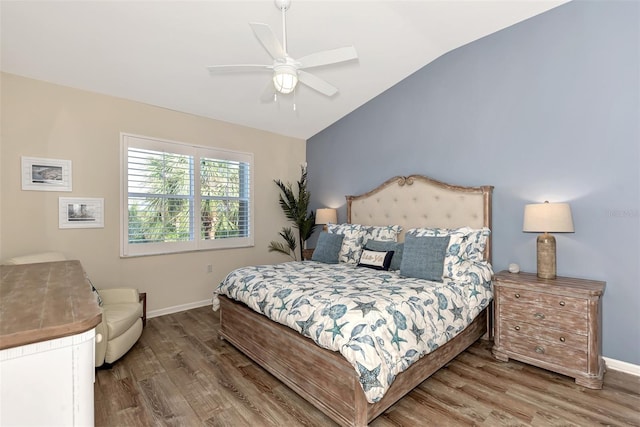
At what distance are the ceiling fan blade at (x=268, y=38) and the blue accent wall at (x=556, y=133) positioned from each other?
7.76 feet

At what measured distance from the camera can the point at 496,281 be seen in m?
2.76

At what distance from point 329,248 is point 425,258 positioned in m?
1.26

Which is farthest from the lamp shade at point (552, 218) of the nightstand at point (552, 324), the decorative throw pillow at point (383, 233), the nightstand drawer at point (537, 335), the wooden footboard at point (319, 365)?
the decorative throw pillow at point (383, 233)

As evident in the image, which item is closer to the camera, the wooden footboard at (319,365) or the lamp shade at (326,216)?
the wooden footboard at (319,365)

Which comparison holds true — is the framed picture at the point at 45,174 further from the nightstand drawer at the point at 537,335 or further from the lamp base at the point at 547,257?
the lamp base at the point at 547,257

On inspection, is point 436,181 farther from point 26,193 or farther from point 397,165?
point 26,193

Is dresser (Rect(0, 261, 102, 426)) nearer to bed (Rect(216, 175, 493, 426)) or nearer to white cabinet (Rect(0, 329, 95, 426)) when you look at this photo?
white cabinet (Rect(0, 329, 95, 426))

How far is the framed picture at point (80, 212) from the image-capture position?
3254mm

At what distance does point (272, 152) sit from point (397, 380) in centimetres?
394

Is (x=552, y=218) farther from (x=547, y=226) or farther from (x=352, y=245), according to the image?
(x=352, y=245)

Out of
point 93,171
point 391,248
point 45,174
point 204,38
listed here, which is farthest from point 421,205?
point 45,174

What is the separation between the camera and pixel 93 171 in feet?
11.3

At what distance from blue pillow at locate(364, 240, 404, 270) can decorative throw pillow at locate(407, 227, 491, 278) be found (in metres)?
0.30

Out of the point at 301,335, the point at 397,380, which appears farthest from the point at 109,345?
the point at 397,380
